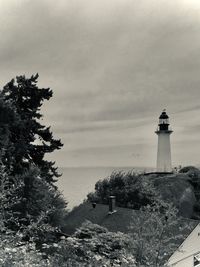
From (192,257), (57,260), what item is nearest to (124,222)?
(192,257)

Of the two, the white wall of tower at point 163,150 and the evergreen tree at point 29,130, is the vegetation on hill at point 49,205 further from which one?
the white wall of tower at point 163,150

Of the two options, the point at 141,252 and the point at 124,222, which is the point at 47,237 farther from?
the point at 124,222

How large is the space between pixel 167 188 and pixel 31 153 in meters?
22.5

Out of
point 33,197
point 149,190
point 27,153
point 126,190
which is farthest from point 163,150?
point 33,197

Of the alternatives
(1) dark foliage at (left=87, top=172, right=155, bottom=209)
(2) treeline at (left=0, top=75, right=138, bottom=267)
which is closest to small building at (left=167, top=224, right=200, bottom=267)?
(2) treeline at (left=0, top=75, right=138, bottom=267)

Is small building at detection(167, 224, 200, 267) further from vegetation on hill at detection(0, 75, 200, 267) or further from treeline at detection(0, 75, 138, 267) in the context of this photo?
treeline at detection(0, 75, 138, 267)

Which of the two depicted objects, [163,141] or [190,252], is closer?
[190,252]

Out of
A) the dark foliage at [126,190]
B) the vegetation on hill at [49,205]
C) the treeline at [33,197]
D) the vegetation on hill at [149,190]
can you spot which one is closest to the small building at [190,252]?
the vegetation on hill at [49,205]

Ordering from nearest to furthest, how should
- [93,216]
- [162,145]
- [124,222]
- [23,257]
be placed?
[23,257] → [124,222] → [93,216] → [162,145]

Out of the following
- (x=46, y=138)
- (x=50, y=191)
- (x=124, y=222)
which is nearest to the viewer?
(x=50, y=191)

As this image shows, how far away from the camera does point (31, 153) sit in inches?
1188

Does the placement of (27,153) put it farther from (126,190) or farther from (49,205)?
(126,190)

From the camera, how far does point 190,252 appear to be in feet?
92.7

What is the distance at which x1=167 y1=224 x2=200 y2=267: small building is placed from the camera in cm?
2687
